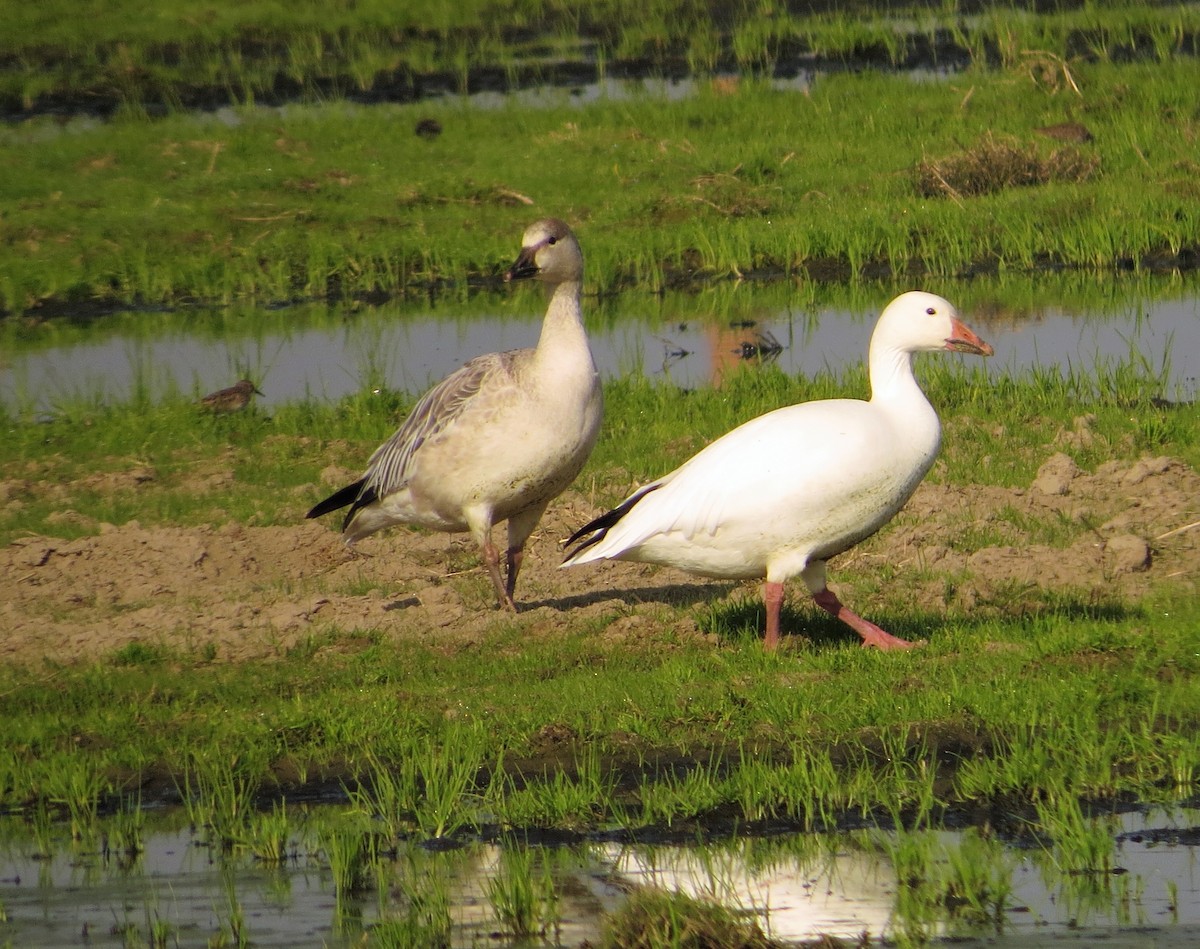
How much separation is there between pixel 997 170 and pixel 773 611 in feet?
29.8

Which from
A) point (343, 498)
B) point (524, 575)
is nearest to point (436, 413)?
point (343, 498)

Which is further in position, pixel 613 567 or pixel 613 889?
pixel 613 567

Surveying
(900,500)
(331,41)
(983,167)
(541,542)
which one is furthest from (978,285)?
(331,41)

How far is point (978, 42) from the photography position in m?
20.3

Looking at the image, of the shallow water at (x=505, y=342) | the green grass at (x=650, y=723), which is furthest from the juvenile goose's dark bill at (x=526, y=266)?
the shallow water at (x=505, y=342)

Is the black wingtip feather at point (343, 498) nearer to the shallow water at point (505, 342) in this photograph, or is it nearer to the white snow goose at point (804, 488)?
the white snow goose at point (804, 488)

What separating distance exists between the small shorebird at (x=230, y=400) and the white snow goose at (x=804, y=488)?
4.33m

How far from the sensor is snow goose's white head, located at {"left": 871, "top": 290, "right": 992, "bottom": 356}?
275 inches

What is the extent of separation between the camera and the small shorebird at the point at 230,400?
10.8 metres

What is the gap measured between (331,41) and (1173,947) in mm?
20247

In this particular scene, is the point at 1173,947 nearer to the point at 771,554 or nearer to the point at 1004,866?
the point at 1004,866

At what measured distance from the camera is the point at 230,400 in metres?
10.8

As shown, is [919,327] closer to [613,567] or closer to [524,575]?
[613,567]

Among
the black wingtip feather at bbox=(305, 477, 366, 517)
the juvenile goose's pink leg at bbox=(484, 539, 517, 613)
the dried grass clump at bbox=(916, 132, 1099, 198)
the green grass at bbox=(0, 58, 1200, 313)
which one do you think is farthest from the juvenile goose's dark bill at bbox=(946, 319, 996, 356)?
the dried grass clump at bbox=(916, 132, 1099, 198)
